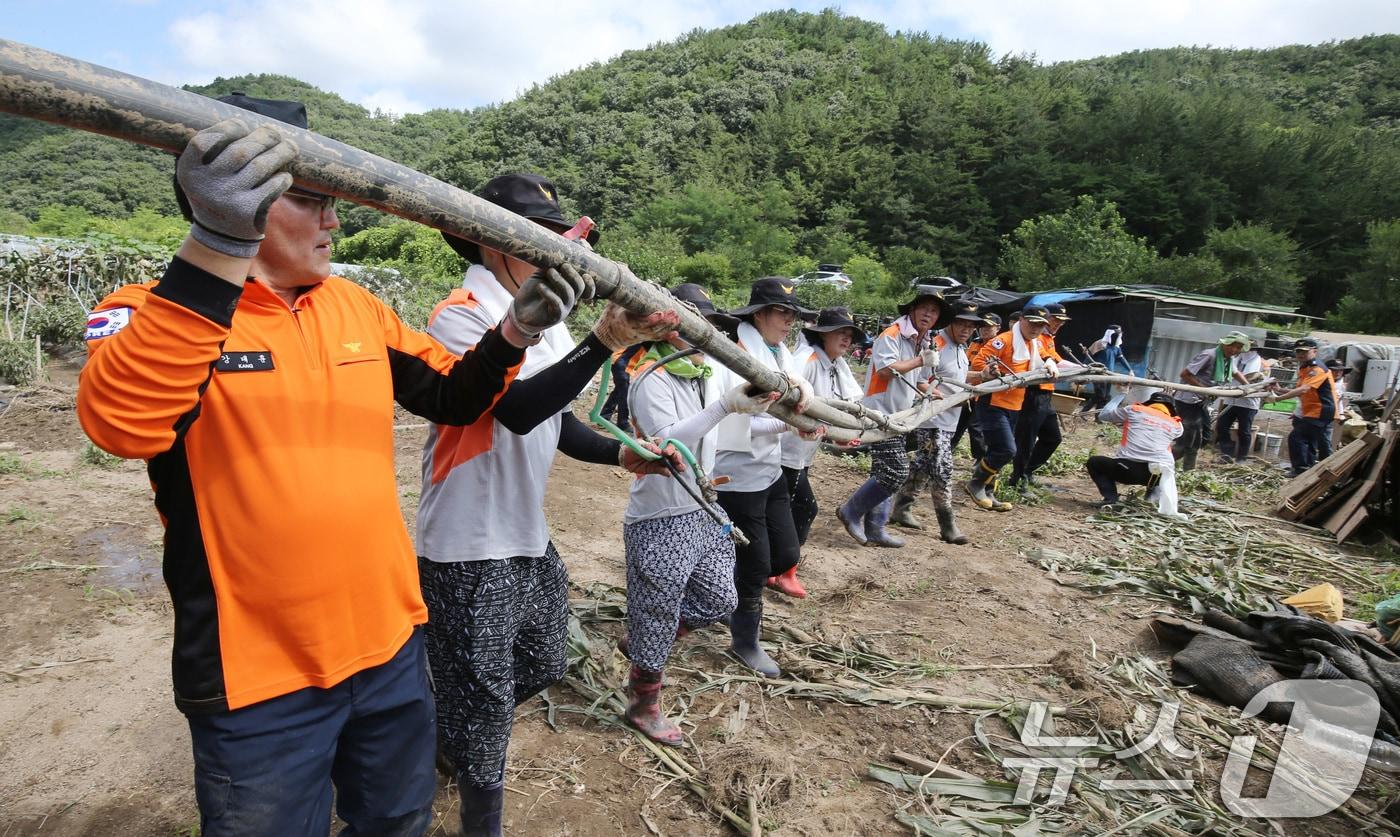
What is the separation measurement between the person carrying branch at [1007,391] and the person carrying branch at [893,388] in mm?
1288

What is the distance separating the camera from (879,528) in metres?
6.47

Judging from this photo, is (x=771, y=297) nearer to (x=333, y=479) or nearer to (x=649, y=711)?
(x=649, y=711)

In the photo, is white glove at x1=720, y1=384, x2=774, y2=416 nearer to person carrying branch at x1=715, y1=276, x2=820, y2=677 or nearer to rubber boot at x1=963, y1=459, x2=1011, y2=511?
person carrying branch at x1=715, y1=276, x2=820, y2=677

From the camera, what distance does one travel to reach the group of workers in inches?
47.8

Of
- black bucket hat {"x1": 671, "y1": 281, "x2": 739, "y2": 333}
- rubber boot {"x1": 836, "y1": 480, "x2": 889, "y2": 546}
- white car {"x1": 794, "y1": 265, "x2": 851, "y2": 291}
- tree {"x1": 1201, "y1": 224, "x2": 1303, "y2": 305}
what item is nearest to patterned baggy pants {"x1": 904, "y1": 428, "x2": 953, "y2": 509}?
rubber boot {"x1": 836, "y1": 480, "x2": 889, "y2": 546}

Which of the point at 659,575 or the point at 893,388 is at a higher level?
the point at 893,388

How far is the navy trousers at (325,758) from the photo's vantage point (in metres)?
1.45

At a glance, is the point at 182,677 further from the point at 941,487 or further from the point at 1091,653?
the point at 941,487

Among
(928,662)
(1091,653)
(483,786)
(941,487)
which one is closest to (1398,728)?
(1091,653)

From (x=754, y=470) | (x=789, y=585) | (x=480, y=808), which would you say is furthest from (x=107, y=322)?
(x=789, y=585)

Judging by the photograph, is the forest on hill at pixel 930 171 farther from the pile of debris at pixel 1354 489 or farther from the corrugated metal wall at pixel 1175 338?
the pile of debris at pixel 1354 489

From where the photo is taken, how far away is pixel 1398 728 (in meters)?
3.61

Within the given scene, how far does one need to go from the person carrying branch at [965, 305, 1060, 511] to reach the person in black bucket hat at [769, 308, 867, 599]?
9.06 ft

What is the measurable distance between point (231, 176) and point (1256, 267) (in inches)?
1475
